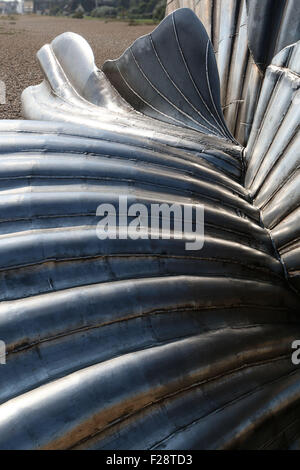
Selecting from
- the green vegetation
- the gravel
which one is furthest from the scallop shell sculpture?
the green vegetation

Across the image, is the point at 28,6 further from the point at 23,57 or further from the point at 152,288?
the point at 152,288

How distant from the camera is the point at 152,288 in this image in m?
1.00

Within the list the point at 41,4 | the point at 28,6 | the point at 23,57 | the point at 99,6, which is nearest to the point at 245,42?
the point at 23,57

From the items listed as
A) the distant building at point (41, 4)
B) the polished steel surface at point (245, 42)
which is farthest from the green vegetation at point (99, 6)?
the polished steel surface at point (245, 42)

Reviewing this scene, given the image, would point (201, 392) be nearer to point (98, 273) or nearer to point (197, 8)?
point (98, 273)

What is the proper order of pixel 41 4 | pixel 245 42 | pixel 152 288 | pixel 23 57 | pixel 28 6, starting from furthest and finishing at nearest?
pixel 28 6, pixel 41 4, pixel 23 57, pixel 245 42, pixel 152 288

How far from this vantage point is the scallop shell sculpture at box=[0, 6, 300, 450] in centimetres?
83

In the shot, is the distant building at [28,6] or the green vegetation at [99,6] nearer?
the green vegetation at [99,6]

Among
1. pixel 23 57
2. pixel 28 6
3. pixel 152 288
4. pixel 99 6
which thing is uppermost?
pixel 28 6

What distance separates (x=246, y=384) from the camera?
0.92 m

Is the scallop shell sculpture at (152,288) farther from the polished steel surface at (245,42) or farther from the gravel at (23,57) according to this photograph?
the gravel at (23,57)

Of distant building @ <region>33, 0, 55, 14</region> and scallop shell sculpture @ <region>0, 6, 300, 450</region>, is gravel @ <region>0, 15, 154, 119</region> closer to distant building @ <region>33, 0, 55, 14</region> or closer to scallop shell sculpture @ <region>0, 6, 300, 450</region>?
scallop shell sculpture @ <region>0, 6, 300, 450</region>

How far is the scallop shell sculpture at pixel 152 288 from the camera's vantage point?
827mm

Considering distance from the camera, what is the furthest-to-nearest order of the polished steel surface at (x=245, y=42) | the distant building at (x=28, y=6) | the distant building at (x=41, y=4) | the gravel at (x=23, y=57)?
1. the distant building at (x=28, y=6)
2. the distant building at (x=41, y=4)
3. the gravel at (x=23, y=57)
4. the polished steel surface at (x=245, y=42)
